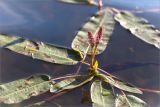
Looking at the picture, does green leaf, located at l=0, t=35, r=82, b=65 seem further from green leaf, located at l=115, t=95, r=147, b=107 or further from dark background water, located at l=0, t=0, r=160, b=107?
green leaf, located at l=115, t=95, r=147, b=107

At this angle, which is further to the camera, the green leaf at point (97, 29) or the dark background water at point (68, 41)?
the green leaf at point (97, 29)

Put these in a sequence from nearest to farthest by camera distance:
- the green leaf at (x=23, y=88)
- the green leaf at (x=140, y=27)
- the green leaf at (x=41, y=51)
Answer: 1. the green leaf at (x=23, y=88)
2. the green leaf at (x=41, y=51)
3. the green leaf at (x=140, y=27)

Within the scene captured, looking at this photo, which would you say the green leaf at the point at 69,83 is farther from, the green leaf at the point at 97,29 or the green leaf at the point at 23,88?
the green leaf at the point at 97,29

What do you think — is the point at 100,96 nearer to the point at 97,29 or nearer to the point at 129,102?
the point at 129,102

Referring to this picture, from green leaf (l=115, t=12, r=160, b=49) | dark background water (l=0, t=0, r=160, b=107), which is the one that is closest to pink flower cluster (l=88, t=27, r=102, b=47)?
dark background water (l=0, t=0, r=160, b=107)

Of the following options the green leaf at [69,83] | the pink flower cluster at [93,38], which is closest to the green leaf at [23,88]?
the green leaf at [69,83]

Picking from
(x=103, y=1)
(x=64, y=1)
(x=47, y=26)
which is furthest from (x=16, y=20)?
(x=103, y=1)
